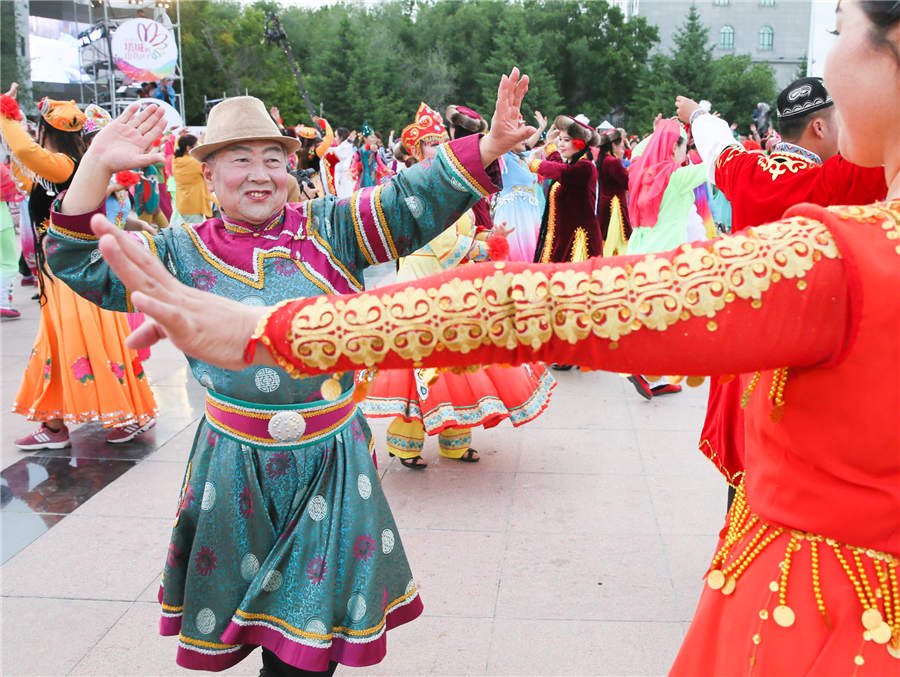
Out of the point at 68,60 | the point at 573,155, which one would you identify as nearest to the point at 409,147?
the point at 573,155

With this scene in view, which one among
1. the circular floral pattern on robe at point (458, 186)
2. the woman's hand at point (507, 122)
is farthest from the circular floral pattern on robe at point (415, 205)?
the woman's hand at point (507, 122)

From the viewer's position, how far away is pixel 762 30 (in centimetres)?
6556

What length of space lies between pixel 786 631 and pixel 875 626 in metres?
0.11

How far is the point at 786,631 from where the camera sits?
1.19 metres

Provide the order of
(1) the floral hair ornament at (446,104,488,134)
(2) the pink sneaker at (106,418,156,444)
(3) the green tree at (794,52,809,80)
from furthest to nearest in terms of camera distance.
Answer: (3) the green tree at (794,52,809,80), (1) the floral hair ornament at (446,104,488,134), (2) the pink sneaker at (106,418,156,444)

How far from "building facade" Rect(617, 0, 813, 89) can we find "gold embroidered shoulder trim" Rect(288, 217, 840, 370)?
68.4m

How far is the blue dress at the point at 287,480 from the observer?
2.29m

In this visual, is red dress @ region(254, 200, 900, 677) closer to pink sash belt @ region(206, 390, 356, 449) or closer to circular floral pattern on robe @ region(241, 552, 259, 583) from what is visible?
pink sash belt @ region(206, 390, 356, 449)

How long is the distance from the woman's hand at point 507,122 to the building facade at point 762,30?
220 feet

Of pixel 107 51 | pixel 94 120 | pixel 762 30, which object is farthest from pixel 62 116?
pixel 762 30

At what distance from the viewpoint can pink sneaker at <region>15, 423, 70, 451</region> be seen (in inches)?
207

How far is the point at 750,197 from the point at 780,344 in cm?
189

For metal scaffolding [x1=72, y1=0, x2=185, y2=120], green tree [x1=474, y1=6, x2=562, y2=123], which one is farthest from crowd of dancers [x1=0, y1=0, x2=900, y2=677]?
green tree [x1=474, y1=6, x2=562, y2=123]

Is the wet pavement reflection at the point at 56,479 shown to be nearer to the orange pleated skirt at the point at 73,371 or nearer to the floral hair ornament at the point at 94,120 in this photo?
the orange pleated skirt at the point at 73,371
